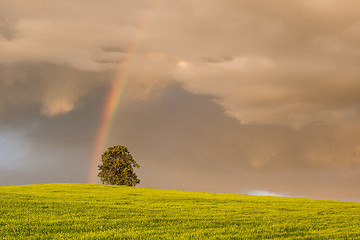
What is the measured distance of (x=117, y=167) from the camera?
7700cm

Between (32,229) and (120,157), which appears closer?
(32,229)

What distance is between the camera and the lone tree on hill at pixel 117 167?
7644 centimetres

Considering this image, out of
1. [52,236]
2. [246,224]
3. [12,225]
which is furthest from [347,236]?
[12,225]

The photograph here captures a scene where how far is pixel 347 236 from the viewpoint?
19.6 meters

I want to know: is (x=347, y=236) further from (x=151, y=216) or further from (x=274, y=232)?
(x=151, y=216)

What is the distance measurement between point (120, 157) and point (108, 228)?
2340 inches

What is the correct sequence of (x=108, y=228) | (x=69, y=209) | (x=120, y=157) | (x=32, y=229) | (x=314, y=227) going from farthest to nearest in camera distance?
(x=120, y=157), (x=69, y=209), (x=314, y=227), (x=108, y=228), (x=32, y=229)

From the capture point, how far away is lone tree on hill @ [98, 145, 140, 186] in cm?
7644

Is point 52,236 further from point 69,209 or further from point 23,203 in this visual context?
point 23,203

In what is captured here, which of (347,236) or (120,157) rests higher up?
(120,157)

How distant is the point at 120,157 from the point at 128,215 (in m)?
54.2

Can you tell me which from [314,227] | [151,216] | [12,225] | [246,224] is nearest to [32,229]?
[12,225]

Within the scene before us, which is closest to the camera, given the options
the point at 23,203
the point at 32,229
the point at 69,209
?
the point at 32,229

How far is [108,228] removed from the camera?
1931 cm
